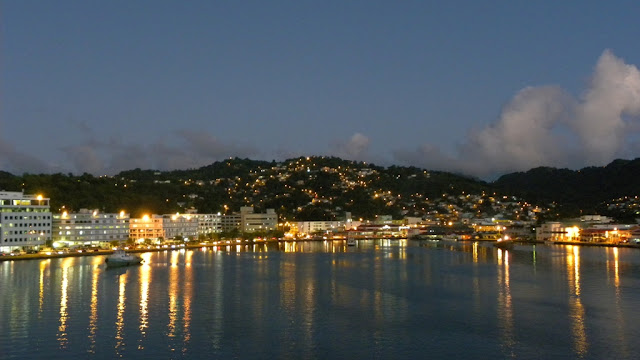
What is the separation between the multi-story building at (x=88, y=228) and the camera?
37.9 meters

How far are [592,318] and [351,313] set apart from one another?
18.8 ft

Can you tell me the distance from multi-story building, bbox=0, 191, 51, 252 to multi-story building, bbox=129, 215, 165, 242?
390 inches

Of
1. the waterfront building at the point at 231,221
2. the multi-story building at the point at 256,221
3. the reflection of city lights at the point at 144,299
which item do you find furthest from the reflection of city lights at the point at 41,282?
the waterfront building at the point at 231,221

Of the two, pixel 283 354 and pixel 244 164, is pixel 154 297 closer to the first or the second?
pixel 283 354

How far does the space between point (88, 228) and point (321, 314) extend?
30.0 m

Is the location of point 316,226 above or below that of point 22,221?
below

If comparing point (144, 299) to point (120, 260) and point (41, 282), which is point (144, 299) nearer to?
point (41, 282)

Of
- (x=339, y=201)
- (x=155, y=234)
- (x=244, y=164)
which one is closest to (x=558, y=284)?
(x=155, y=234)

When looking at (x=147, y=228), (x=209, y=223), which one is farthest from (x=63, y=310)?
(x=209, y=223)

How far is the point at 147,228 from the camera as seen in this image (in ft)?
152

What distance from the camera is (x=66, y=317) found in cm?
1391

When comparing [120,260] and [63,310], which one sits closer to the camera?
[63,310]

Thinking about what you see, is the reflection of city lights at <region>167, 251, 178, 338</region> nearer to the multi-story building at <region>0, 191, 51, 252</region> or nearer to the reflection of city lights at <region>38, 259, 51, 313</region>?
the reflection of city lights at <region>38, 259, 51, 313</region>

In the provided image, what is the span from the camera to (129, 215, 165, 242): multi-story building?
4553 centimetres
